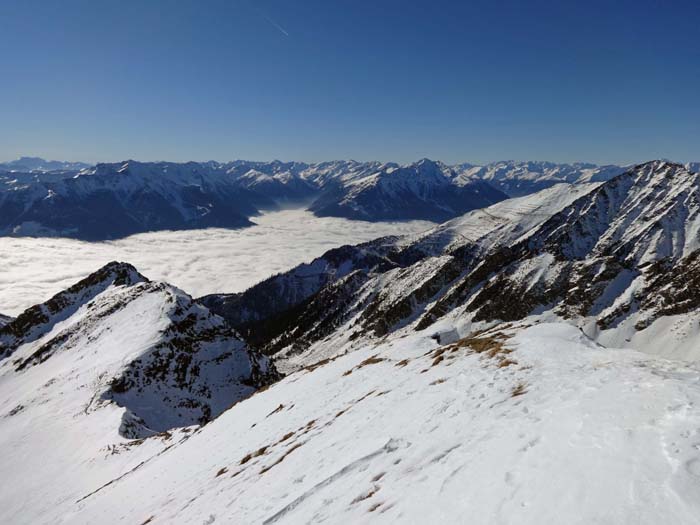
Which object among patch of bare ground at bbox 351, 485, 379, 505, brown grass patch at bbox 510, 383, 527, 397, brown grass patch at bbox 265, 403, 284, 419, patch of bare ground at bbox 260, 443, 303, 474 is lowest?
brown grass patch at bbox 265, 403, 284, 419

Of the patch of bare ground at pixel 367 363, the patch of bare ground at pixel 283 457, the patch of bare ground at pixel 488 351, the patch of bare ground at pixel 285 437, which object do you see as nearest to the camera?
the patch of bare ground at pixel 283 457

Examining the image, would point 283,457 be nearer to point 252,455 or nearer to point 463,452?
point 252,455

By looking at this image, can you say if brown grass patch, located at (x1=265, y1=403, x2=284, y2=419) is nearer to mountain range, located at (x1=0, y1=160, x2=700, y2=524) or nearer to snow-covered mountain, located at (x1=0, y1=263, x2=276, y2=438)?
mountain range, located at (x1=0, y1=160, x2=700, y2=524)

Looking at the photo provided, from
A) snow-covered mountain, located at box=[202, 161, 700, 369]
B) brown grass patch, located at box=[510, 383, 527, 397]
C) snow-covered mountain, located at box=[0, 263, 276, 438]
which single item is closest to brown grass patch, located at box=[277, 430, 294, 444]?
brown grass patch, located at box=[510, 383, 527, 397]

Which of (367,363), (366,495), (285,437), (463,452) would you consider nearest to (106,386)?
(367,363)

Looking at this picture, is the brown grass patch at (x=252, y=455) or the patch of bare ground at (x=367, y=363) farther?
the patch of bare ground at (x=367, y=363)

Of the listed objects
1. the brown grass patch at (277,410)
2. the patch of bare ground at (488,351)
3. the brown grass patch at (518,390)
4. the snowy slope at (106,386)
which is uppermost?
the brown grass patch at (518,390)

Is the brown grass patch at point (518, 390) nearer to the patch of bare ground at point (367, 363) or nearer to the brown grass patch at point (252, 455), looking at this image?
the brown grass patch at point (252, 455)

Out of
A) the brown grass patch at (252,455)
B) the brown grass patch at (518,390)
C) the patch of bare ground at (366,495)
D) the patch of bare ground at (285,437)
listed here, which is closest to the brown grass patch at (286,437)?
the patch of bare ground at (285,437)
